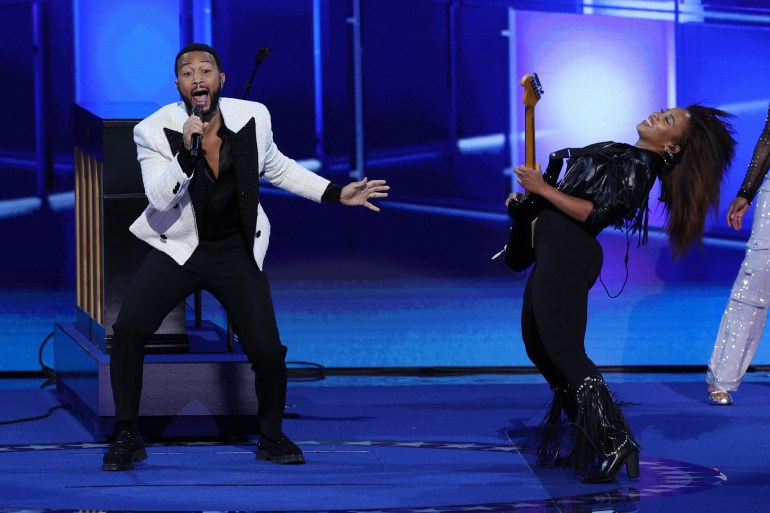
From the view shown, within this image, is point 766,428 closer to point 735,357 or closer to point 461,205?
point 735,357

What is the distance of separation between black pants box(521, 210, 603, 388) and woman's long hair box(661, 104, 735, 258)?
332mm

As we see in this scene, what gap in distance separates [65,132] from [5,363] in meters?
1.24

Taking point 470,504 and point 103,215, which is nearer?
point 470,504

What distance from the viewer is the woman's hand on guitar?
4.50 m

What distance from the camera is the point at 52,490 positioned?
14.3ft

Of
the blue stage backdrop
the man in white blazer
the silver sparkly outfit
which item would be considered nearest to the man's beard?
the man in white blazer

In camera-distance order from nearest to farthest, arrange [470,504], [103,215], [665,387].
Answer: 1. [470,504]
2. [103,215]
3. [665,387]

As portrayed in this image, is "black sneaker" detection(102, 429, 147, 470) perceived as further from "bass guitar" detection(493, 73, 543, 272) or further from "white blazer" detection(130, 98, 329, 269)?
"bass guitar" detection(493, 73, 543, 272)

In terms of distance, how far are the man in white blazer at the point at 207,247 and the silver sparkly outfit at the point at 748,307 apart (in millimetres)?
2028

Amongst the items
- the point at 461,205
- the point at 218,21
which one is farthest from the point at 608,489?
the point at 218,21

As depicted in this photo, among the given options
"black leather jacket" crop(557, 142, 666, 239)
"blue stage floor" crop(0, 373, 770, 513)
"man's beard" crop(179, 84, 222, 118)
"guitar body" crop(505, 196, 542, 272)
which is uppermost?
"man's beard" crop(179, 84, 222, 118)

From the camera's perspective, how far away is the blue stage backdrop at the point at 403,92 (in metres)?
6.99

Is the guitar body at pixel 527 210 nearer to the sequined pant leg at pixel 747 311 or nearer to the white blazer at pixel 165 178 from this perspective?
the white blazer at pixel 165 178

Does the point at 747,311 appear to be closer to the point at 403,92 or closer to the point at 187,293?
the point at 403,92
